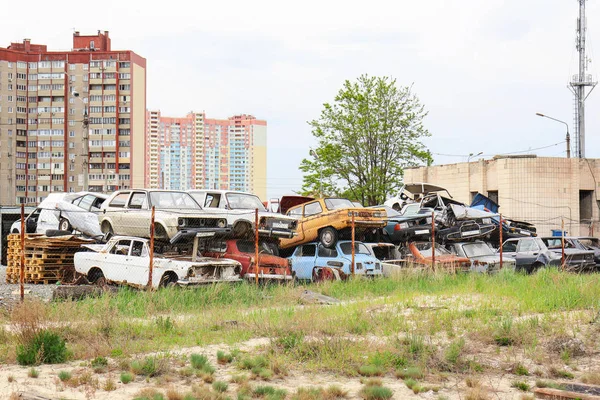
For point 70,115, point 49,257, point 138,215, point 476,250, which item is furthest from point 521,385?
point 70,115

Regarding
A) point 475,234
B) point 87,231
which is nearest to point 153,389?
point 87,231

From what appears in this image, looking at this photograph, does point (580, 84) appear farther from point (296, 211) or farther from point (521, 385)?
point (521, 385)

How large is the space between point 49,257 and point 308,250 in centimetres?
683

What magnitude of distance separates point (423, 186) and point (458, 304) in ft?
51.2

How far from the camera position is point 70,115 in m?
101

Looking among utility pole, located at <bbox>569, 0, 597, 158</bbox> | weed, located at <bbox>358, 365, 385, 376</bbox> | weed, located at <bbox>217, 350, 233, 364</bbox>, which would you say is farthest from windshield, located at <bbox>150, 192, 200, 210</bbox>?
utility pole, located at <bbox>569, 0, 597, 158</bbox>

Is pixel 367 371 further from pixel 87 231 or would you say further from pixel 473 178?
pixel 473 178

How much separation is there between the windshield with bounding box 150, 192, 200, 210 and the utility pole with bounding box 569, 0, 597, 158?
3748 centimetres

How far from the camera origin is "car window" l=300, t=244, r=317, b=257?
2019cm

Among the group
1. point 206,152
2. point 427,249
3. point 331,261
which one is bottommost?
point 331,261

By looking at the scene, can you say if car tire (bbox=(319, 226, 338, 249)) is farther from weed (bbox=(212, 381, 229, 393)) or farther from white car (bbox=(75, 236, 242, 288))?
weed (bbox=(212, 381, 229, 393))

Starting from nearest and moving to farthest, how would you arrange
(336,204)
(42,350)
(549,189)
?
(42,350)
(336,204)
(549,189)

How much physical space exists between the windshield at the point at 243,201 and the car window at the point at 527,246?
8983 mm

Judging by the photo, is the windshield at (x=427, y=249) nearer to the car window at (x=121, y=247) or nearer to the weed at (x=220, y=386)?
the car window at (x=121, y=247)
